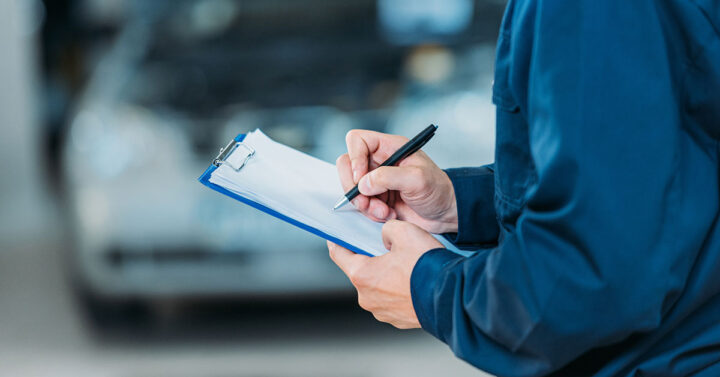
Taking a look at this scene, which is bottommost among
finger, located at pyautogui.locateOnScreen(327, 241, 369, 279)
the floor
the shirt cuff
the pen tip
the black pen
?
the floor

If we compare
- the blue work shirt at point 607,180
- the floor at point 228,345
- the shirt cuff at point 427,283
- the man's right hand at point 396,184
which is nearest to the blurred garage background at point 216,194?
the floor at point 228,345

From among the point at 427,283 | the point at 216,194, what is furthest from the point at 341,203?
the point at 216,194

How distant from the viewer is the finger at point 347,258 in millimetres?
824

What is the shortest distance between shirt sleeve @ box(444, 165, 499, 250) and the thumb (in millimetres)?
81

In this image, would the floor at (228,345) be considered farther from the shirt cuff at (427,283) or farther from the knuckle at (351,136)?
the shirt cuff at (427,283)

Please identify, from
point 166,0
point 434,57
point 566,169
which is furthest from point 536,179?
point 166,0

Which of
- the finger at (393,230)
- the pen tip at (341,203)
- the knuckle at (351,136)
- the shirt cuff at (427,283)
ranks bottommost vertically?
the shirt cuff at (427,283)

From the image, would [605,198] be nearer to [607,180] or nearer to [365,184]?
[607,180]

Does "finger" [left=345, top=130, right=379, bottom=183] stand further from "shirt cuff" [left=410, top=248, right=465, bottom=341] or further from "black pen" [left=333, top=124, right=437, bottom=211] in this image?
"shirt cuff" [left=410, top=248, right=465, bottom=341]

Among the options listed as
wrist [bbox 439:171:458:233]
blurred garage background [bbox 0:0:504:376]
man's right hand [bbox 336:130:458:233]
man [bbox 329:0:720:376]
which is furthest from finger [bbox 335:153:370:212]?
blurred garage background [bbox 0:0:504:376]

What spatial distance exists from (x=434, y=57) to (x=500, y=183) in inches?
87.1

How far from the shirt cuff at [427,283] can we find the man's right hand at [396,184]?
0.18m

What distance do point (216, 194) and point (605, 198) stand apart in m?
1.70

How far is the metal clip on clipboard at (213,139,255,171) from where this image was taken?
0.87 meters
